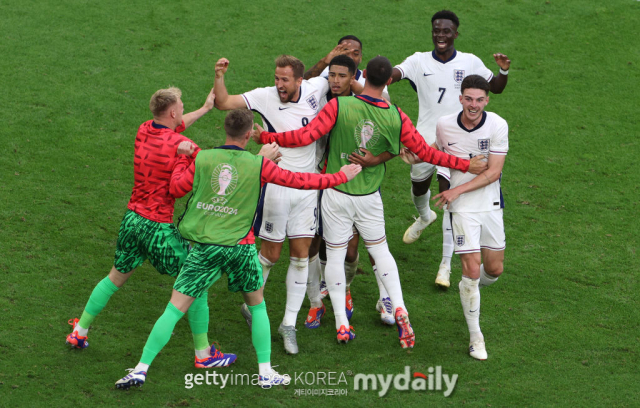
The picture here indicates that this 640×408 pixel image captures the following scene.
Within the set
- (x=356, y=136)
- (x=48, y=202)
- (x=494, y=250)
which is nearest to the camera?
(x=356, y=136)

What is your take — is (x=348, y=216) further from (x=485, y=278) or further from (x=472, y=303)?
(x=485, y=278)

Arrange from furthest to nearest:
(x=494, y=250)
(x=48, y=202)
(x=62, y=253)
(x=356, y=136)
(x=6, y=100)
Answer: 1. (x=6, y=100)
2. (x=48, y=202)
3. (x=62, y=253)
4. (x=494, y=250)
5. (x=356, y=136)

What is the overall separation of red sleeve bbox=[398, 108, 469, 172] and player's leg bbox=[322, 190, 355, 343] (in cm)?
67

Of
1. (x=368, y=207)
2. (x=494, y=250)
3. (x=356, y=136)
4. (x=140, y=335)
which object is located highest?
(x=356, y=136)

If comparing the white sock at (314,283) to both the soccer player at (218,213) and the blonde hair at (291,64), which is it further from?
the blonde hair at (291,64)

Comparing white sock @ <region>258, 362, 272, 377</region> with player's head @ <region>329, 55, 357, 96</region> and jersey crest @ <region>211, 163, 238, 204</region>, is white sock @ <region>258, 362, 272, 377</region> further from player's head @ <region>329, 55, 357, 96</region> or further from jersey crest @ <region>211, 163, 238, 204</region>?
player's head @ <region>329, 55, 357, 96</region>

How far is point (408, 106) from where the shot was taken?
34.3ft

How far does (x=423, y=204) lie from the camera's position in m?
7.83

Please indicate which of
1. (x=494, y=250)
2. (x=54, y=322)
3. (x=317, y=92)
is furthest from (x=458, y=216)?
(x=54, y=322)

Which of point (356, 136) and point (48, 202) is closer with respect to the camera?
point (356, 136)

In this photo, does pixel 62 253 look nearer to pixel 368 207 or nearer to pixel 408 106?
pixel 368 207

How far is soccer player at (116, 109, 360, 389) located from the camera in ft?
16.7

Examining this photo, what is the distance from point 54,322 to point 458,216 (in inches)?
137

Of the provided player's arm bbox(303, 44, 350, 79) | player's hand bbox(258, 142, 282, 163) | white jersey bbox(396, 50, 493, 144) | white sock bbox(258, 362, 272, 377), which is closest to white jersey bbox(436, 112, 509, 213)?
player's arm bbox(303, 44, 350, 79)
